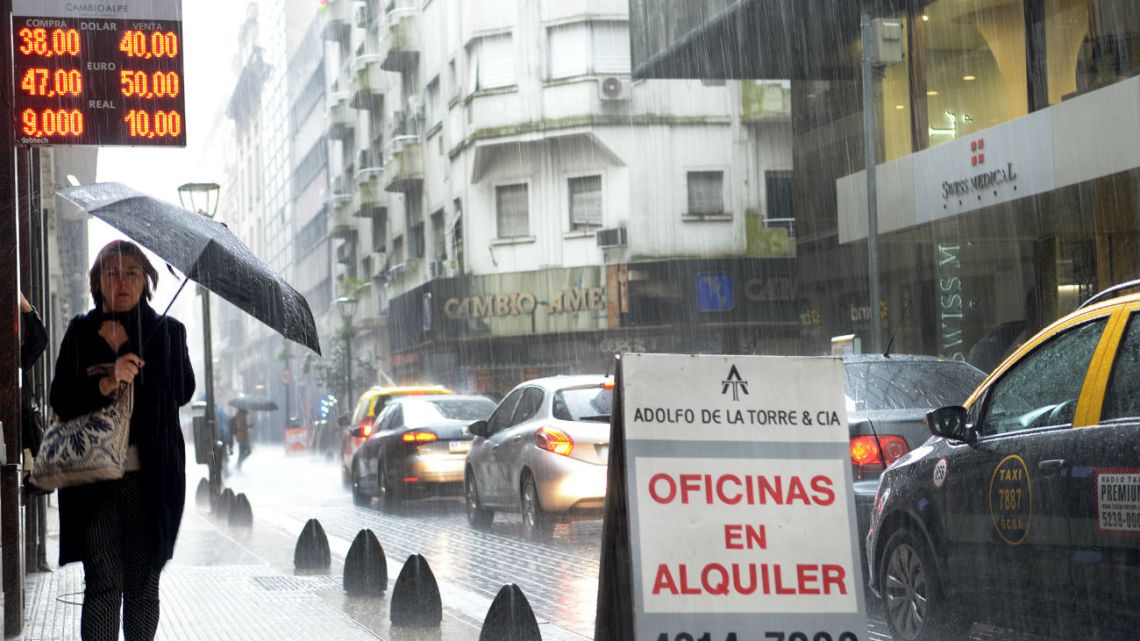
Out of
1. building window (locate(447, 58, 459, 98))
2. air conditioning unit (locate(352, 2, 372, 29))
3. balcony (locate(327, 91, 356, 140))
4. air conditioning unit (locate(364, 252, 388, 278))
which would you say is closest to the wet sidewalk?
building window (locate(447, 58, 459, 98))

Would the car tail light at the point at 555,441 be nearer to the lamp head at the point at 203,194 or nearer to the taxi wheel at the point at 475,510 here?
the taxi wheel at the point at 475,510

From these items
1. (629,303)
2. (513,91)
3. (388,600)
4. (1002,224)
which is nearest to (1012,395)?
(388,600)

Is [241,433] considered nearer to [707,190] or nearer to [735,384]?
[707,190]

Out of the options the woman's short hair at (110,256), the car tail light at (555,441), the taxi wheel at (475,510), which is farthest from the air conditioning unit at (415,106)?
the woman's short hair at (110,256)

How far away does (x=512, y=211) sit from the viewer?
3953cm

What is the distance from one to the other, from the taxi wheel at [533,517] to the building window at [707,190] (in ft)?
75.7

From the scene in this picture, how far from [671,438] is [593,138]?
32.3m

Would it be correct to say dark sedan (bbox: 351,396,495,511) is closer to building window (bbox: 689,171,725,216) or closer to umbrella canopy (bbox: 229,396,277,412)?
building window (bbox: 689,171,725,216)

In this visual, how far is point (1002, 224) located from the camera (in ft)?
72.9

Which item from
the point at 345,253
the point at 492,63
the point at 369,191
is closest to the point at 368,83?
the point at 369,191

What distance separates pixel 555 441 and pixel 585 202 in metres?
24.0

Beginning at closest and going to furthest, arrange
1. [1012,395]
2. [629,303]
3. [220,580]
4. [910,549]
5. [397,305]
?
[1012,395], [910,549], [220,580], [629,303], [397,305]

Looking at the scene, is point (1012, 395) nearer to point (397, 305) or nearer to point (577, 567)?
point (577, 567)

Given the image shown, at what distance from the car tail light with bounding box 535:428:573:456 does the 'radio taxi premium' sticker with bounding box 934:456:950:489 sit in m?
7.36
